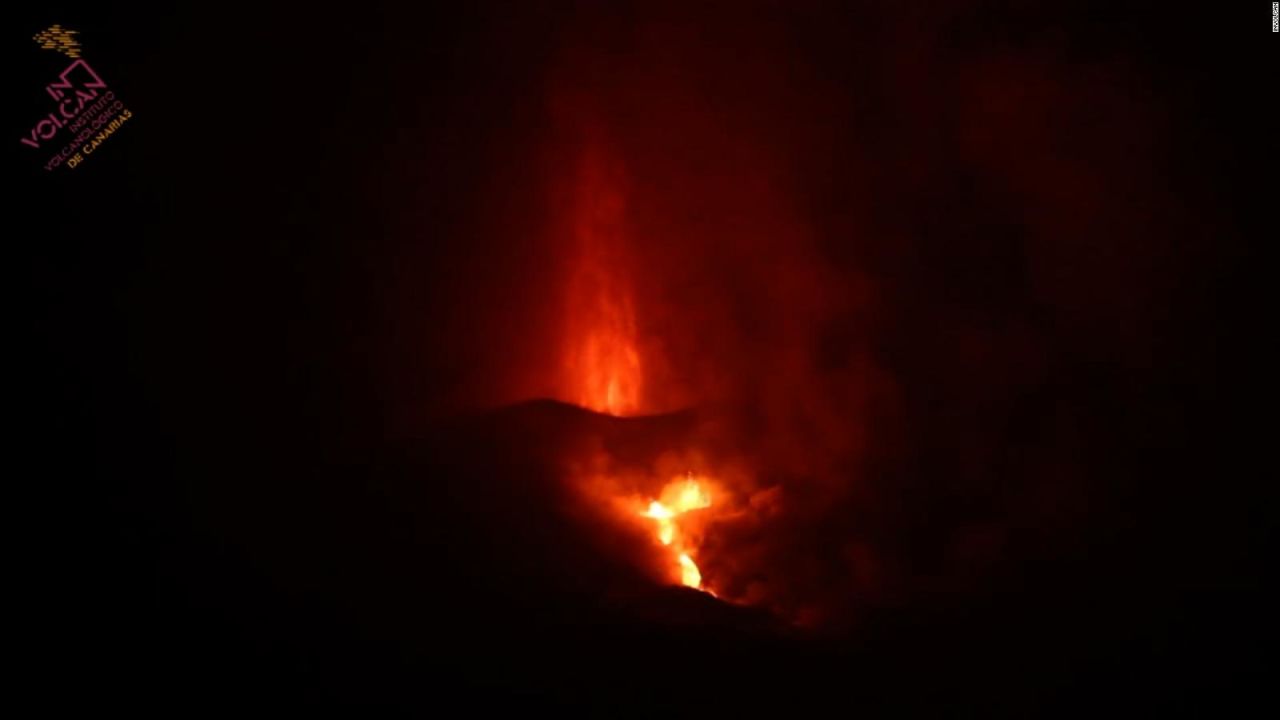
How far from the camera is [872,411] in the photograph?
8.99 meters

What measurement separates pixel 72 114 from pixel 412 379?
3137 millimetres

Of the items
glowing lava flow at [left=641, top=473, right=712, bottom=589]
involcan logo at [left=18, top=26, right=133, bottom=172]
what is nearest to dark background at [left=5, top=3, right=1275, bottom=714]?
involcan logo at [left=18, top=26, right=133, bottom=172]

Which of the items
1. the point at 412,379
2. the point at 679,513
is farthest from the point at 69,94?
the point at 679,513

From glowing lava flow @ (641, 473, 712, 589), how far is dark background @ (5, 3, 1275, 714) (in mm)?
1161

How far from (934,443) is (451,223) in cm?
483

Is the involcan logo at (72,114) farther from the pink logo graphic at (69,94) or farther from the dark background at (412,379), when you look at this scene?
the dark background at (412,379)

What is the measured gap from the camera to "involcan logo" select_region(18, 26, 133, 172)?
662 cm

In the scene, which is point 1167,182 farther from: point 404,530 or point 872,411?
point 404,530

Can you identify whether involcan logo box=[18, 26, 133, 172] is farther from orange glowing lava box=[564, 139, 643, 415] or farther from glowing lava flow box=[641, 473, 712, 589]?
glowing lava flow box=[641, 473, 712, 589]

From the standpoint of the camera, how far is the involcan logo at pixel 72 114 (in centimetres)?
662

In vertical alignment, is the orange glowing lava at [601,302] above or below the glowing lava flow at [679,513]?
above

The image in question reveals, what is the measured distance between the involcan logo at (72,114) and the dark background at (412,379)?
100mm

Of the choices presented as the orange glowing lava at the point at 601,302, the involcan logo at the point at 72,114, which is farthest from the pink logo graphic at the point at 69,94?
the orange glowing lava at the point at 601,302

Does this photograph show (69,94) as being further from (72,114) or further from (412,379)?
(412,379)
